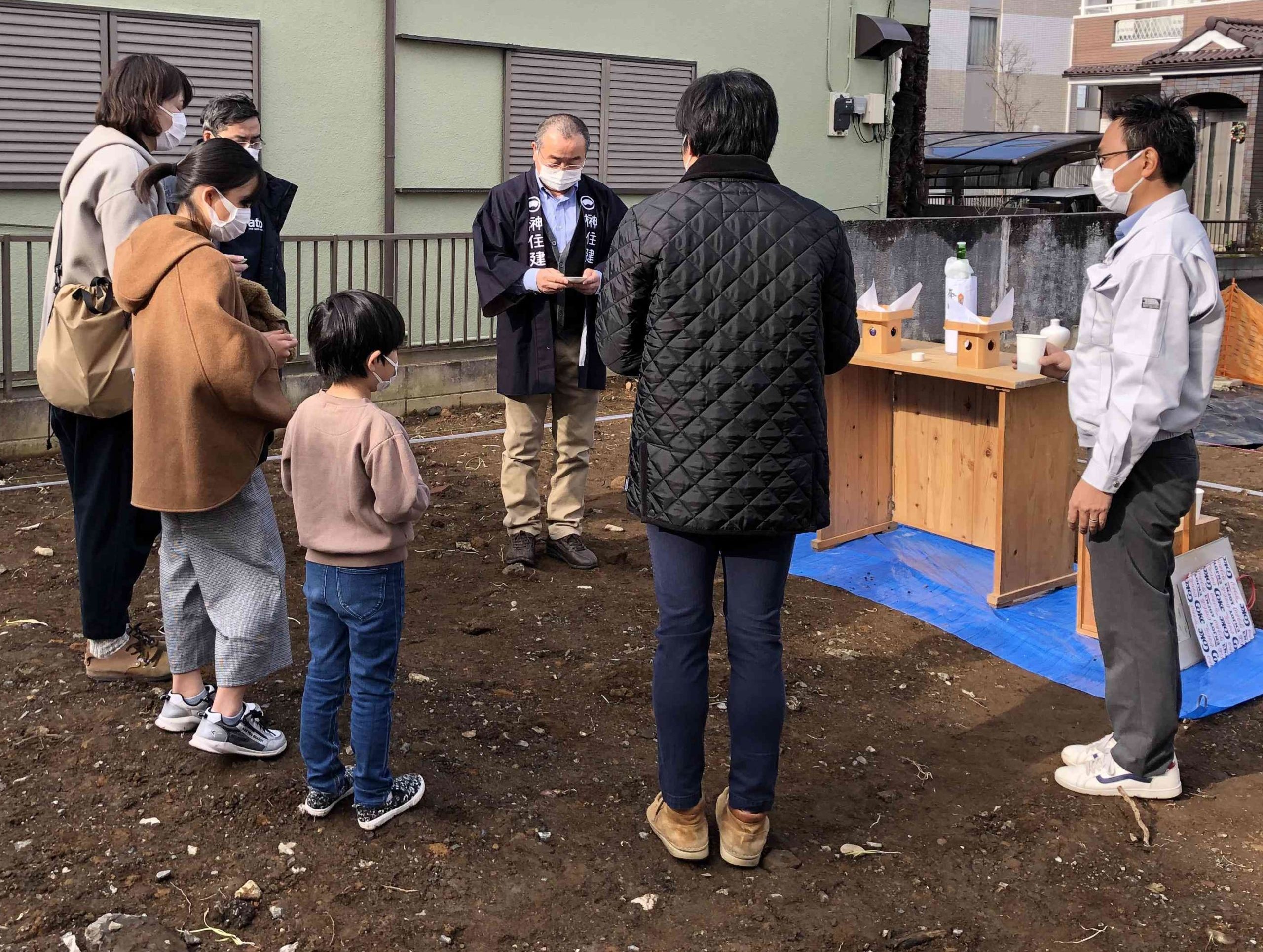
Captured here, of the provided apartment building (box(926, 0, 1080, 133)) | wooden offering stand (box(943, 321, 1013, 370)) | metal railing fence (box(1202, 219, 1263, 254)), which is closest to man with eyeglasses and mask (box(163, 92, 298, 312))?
wooden offering stand (box(943, 321, 1013, 370))

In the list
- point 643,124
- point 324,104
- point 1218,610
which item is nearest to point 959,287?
point 1218,610

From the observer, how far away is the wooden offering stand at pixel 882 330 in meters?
5.83

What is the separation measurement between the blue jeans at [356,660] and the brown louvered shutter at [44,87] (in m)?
6.17

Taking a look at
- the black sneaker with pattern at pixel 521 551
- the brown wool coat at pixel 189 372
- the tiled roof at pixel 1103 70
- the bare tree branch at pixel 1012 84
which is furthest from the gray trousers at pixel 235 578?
the bare tree branch at pixel 1012 84

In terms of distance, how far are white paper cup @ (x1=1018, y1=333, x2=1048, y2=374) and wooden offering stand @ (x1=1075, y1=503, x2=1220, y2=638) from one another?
76cm

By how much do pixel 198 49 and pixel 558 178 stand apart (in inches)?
175

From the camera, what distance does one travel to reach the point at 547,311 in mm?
5605

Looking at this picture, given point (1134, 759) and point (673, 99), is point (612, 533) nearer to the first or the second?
point (1134, 759)

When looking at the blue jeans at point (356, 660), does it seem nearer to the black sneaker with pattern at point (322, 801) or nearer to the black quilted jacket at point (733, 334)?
the black sneaker with pattern at point (322, 801)

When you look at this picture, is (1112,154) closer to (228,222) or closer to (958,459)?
(228,222)

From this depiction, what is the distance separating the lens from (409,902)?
122 inches

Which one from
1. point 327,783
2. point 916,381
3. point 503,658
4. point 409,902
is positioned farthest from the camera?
point 916,381

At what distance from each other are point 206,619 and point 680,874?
1.60 metres

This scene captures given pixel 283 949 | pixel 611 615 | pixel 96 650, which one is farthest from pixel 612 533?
pixel 283 949
